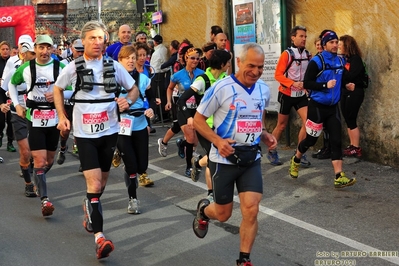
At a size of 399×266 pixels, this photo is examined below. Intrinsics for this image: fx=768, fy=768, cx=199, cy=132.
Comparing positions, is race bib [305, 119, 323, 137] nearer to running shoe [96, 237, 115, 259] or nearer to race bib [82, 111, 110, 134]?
race bib [82, 111, 110, 134]

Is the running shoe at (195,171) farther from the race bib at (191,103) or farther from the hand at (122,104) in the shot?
the hand at (122,104)

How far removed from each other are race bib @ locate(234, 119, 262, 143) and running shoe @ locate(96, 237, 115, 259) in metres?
1.47

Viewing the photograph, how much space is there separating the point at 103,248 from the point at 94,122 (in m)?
1.14

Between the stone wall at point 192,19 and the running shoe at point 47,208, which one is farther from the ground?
the stone wall at point 192,19

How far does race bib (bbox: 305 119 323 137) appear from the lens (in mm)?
9789

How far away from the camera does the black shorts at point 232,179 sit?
243 inches

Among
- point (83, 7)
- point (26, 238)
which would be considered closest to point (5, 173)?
point (26, 238)

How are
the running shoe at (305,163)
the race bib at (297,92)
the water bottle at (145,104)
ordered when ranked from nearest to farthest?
1. the water bottle at (145,104)
2. the race bib at (297,92)
3. the running shoe at (305,163)

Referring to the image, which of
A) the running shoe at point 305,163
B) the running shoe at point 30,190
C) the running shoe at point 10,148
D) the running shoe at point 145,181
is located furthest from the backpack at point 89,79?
the running shoe at point 10,148

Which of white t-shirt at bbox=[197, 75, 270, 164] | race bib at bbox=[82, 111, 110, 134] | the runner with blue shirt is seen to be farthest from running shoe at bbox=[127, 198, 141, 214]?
white t-shirt at bbox=[197, 75, 270, 164]

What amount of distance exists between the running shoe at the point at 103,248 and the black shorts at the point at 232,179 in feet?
3.46

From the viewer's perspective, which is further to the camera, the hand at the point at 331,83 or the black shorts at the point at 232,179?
the hand at the point at 331,83

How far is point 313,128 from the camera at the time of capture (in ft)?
32.2

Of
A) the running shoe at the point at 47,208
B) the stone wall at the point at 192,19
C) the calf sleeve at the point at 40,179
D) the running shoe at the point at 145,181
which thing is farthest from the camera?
the stone wall at the point at 192,19
